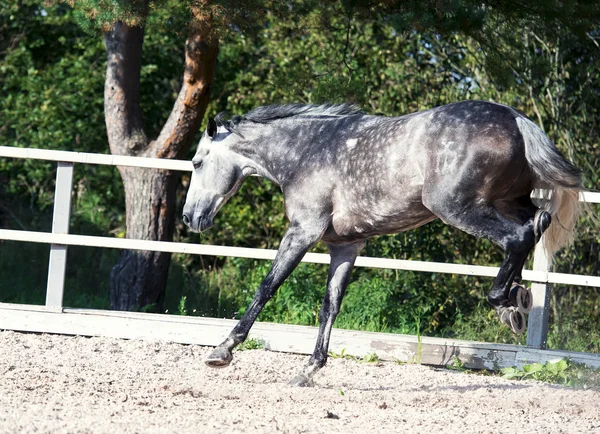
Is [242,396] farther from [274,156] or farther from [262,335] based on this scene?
[262,335]

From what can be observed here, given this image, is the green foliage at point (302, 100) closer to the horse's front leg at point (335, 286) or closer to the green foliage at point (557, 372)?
the green foliage at point (557, 372)

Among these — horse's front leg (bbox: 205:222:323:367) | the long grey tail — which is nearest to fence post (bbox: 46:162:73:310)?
horse's front leg (bbox: 205:222:323:367)

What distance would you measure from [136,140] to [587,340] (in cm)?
438

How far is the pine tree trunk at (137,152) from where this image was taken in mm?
7621

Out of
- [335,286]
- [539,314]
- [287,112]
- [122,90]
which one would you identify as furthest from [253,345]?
[122,90]

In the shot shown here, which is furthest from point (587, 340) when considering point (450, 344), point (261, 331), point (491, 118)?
point (491, 118)

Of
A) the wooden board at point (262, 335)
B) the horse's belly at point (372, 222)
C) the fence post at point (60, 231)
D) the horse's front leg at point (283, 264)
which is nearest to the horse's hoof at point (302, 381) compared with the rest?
the horse's front leg at point (283, 264)

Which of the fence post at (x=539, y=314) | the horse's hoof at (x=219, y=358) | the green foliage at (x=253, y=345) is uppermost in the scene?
the fence post at (x=539, y=314)

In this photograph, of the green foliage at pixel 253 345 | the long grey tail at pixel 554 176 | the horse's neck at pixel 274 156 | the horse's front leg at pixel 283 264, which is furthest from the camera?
the green foliage at pixel 253 345

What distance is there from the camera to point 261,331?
6227 millimetres

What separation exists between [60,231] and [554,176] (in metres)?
3.71

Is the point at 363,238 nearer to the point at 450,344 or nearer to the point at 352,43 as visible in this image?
the point at 450,344

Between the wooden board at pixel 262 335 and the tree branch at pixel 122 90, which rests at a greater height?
the tree branch at pixel 122 90

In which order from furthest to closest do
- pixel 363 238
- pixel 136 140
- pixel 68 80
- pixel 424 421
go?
pixel 68 80
pixel 136 140
pixel 363 238
pixel 424 421
